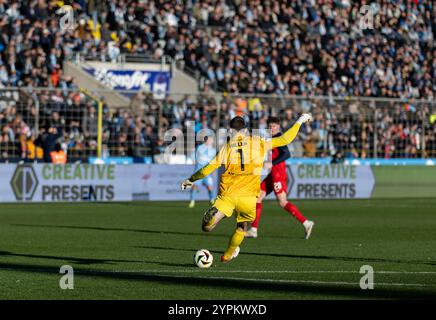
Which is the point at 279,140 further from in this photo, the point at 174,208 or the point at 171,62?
the point at 171,62

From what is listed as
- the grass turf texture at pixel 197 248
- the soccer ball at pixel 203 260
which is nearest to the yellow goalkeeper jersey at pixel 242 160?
the soccer ball at pixel 203 260

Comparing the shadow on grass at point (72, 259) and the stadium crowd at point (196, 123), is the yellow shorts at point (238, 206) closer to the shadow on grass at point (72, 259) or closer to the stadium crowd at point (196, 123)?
the shadow on grass at point (72, 259)

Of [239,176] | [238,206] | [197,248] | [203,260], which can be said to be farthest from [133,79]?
[203,260]

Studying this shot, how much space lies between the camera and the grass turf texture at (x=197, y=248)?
41.2 ft

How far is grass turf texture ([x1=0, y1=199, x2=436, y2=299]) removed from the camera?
41.2 ft

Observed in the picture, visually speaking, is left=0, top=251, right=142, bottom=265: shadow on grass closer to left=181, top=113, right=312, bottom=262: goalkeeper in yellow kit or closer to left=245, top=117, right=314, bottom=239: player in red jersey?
left=181, top=113, right=312, bottom=262: goalkeeper in yellow kit

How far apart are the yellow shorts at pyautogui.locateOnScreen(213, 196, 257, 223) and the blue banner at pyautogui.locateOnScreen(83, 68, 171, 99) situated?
25.3 metres

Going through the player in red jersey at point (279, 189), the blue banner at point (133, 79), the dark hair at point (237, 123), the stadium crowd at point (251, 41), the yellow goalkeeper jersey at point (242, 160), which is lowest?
the player in red jersey at point (279, 189)

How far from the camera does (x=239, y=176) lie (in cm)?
1540

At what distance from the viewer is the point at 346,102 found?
3900 cm

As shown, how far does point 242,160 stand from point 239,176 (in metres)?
0.24

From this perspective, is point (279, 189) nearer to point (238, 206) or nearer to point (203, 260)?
point (238, 206)

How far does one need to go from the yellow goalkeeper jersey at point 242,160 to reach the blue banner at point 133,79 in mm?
25190
